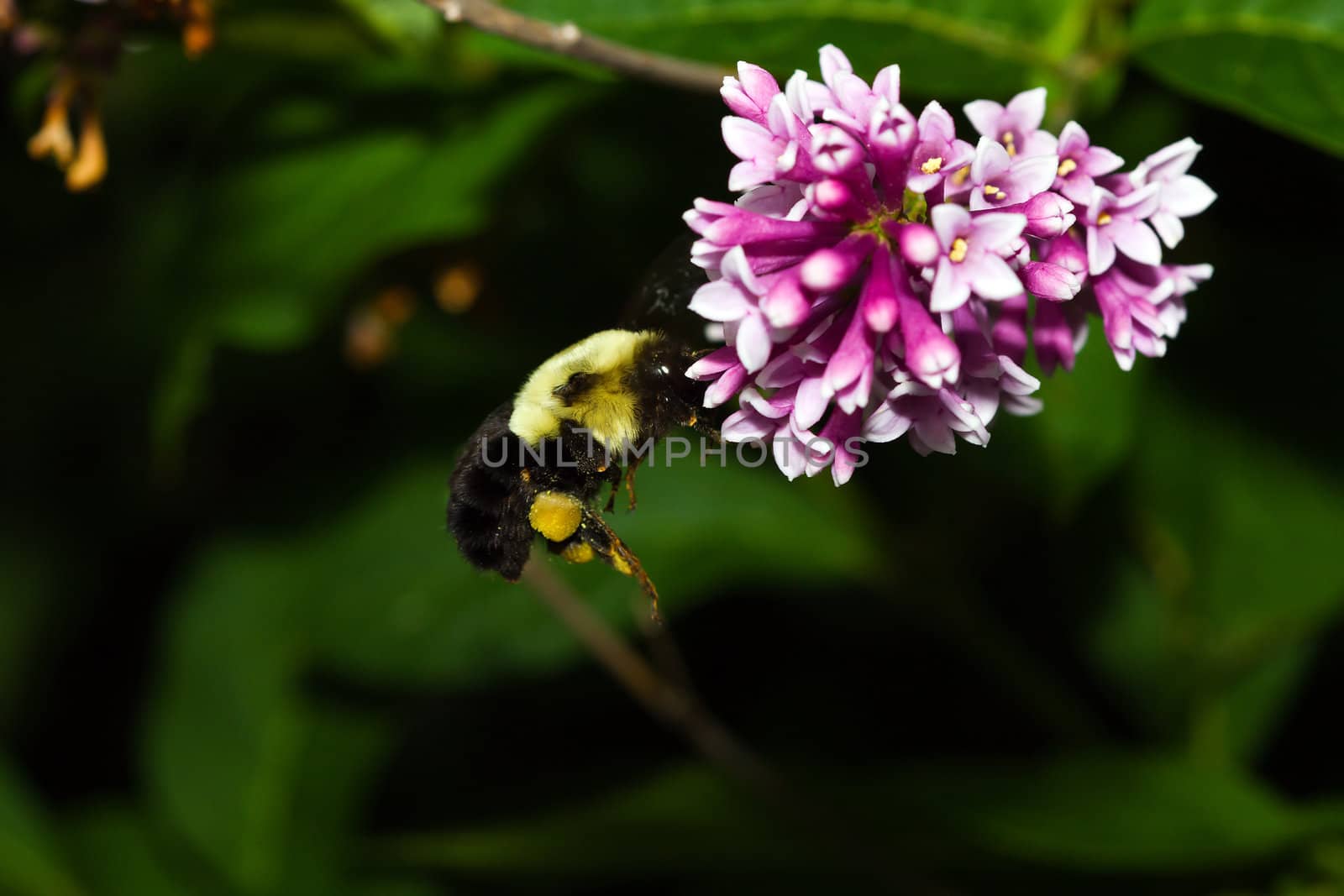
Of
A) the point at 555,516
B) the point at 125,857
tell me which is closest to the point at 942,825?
the point at 555,516

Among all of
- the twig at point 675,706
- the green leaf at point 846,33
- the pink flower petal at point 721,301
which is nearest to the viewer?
the pink flower petal at point 721,301

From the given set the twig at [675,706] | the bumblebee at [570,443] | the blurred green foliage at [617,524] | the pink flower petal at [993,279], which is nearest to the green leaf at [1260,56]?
the blurred green foliage at [617,524]

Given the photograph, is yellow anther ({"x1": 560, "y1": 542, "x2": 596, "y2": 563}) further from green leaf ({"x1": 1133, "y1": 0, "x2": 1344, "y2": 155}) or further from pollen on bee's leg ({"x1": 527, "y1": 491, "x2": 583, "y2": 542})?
green leaf ({"x1": 1133, "y1": 0, "x2": 1344, "y2": 155})

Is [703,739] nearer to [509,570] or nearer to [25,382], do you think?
[509,570]

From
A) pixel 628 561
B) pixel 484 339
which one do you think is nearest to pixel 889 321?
pixel 628 561

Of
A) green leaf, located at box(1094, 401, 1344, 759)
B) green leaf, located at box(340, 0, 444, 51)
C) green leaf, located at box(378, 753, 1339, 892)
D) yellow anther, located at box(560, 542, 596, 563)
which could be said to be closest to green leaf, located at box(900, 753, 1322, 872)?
green leaf, located at box(378, 753, 1339, 892)

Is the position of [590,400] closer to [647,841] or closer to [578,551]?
[578,551]

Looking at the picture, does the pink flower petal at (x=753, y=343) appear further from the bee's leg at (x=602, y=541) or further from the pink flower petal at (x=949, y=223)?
the bee's leg at (x=602, y=541)

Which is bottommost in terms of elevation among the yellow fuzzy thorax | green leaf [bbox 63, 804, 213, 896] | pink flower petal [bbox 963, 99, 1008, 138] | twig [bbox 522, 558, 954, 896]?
green leaf [bbox 63, 804, 213, 896]
